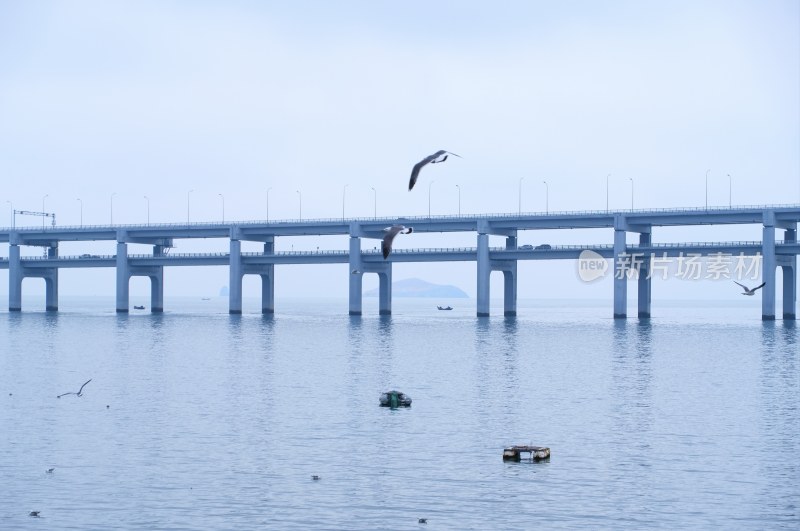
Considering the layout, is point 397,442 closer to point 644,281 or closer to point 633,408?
point 633,408

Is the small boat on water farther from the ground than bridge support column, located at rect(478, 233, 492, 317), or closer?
closer

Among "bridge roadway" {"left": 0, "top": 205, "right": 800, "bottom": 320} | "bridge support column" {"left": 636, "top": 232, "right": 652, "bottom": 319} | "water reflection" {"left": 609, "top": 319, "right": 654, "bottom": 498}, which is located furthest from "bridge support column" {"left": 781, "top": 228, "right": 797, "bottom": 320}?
"water reflection" {"left": 609, "top": 319, "right": 654, "bottom": 498}

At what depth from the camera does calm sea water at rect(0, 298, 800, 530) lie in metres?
35.7

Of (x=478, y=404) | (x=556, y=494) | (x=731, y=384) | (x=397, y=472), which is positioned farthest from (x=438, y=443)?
(x=731, y=384)

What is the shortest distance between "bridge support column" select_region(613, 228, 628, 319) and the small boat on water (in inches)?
4275

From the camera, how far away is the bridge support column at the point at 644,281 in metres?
169

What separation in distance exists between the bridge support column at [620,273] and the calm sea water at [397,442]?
6856 centimetres

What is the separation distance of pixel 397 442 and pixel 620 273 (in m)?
125

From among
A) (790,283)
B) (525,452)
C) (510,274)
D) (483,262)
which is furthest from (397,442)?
(510,274)

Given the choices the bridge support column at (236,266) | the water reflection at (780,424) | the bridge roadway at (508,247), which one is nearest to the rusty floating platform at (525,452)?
the water reflection at (780,424)

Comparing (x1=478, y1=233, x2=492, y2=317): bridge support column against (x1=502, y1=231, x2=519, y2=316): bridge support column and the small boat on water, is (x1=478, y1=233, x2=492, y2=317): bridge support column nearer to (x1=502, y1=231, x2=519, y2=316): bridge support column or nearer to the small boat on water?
(x1=502, y1=231, x2=519, y2=316): bridge support column

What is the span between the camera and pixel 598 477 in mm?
40781

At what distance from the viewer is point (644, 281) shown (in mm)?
184500

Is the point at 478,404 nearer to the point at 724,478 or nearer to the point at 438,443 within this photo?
the point at 438,443
